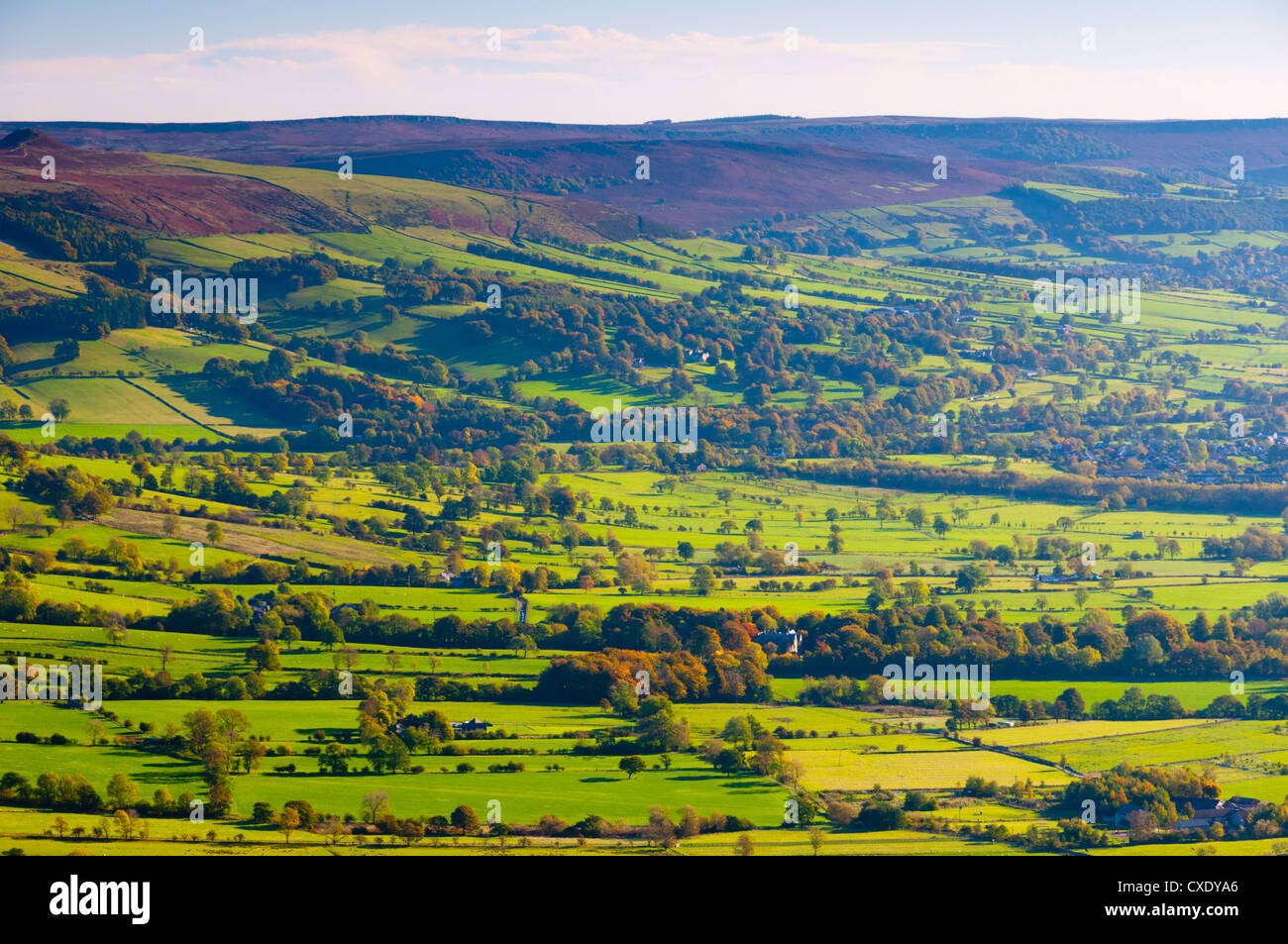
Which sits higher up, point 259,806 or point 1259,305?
point 1259,305

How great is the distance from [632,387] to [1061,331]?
46026 mm

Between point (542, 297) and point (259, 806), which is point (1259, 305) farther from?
point (259, 806)

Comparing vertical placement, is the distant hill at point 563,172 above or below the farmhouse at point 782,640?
above

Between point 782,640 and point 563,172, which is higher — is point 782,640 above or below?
below

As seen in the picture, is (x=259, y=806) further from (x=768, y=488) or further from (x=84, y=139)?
(x=84, y=139)

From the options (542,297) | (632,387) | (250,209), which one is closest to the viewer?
(632,387)

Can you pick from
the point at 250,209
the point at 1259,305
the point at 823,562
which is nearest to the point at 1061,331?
the point at 1259,305

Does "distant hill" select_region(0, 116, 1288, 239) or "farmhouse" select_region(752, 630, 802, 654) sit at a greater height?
"distant hill" select_region(0, 116, 1288, 239)

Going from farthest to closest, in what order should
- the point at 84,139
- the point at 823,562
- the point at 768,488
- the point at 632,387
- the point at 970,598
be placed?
1. the point at 84,139
2. the point at 632,387
3. the point at 768,488
4. the point at 823,562
5. the point at 970,598

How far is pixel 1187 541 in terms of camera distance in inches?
2746

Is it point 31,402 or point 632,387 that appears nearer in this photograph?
point 31,402

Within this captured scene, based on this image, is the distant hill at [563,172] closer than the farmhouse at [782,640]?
No

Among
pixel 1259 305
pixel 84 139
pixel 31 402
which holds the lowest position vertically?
pixel 31 402

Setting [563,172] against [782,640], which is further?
[563,172]
